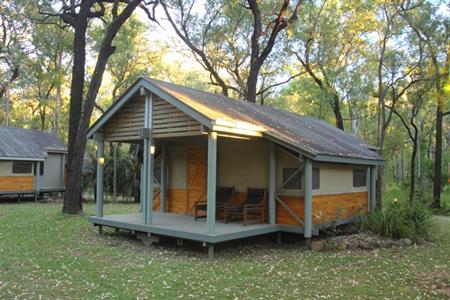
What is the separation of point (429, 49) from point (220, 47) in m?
12.9

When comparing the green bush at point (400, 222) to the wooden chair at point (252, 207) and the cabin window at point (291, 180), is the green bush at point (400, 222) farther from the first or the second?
the wooden chair at point (252, 207)

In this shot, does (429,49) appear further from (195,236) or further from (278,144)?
(195,236)

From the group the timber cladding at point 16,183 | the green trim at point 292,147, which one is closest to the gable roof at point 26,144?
the timber cladding at point 16,183

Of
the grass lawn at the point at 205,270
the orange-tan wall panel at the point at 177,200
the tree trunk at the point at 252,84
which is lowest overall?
the grass lawn at the point at 205,270

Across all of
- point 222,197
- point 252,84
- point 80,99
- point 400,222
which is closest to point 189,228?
point 222,197

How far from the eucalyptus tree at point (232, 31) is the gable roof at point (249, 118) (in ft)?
30.1

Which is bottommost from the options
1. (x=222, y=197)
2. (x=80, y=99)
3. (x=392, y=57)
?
(x=222, y=197)

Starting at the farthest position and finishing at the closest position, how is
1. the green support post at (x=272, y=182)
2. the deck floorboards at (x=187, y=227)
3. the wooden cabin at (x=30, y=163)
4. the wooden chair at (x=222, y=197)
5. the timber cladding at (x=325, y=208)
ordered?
1. the wooden cabin at (x=30, y=163)
2. the wooden chair at (x=222, y=197)
3. the timber cladding at (x=325, y=208)
4. the green support post at (x=272, y=182)
5. the deck floorboards at (x=187, y=227)

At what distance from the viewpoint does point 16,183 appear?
2211cm

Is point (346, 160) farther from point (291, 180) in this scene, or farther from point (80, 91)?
point (80, 91)

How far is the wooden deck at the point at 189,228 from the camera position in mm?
9109

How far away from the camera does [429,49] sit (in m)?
A: 19.8

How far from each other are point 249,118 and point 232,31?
57.1 ft

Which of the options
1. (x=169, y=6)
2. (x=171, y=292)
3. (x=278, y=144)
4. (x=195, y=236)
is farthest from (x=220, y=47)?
(x=171, y=292)
